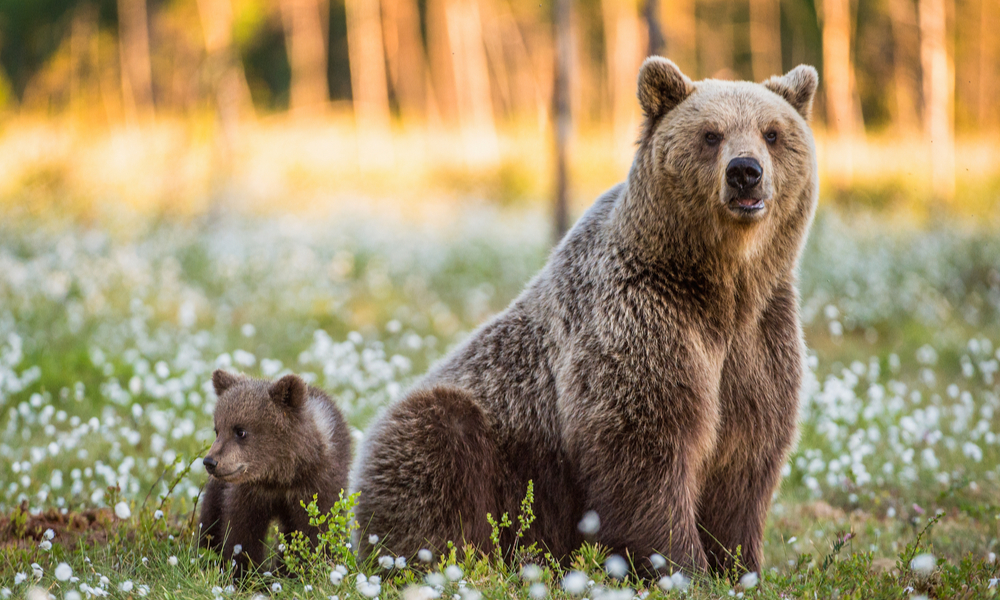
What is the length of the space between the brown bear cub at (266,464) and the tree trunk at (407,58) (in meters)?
28.1

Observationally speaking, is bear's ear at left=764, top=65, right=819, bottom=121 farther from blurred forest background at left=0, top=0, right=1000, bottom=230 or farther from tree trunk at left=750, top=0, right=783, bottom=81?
tree trunk at left=750, top=0, right=783, bottom=81

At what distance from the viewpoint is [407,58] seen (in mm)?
35875

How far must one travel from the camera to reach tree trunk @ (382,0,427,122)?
31812 millimetres

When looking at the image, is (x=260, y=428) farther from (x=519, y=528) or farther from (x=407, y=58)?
(x=407, y=58)

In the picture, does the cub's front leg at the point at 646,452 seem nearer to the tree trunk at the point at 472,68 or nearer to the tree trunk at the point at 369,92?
the tree trunk at the point at 369,92

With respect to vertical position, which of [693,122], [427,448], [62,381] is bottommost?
[62,381]

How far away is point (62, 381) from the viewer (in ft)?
22.9

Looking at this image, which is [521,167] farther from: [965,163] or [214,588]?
[214,588]

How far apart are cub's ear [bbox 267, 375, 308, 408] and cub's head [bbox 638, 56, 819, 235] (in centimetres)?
180

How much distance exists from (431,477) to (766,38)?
→ 119 ft

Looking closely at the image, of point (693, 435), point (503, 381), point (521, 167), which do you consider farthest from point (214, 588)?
point (521, 167)

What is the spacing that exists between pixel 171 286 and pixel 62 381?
146 inches

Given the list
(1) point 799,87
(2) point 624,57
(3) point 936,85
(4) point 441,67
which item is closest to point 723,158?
(1) point 799,87

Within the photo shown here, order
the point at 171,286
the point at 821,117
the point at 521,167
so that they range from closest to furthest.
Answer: the point at 171,286, the point at 521,167, the point at 821,117
